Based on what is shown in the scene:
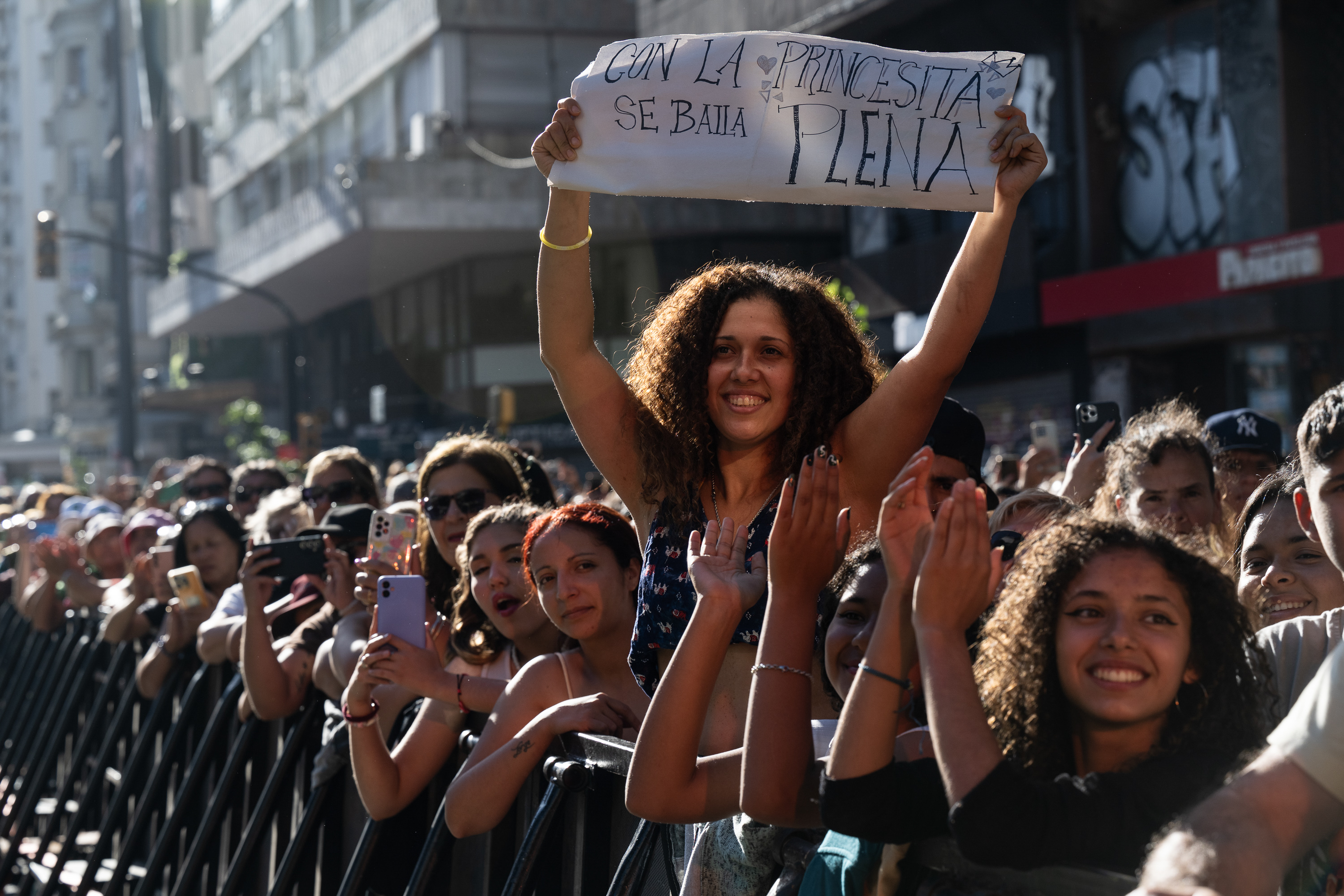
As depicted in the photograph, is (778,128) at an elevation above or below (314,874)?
above

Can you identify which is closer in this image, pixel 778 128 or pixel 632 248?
pixel 778 128

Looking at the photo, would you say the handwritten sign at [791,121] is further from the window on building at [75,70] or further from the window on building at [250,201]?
the window on building at [75,70]

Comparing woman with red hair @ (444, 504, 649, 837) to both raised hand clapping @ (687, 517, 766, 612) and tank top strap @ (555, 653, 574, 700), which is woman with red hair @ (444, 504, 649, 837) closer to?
tank top strap @ (555, 653, 574, 700)

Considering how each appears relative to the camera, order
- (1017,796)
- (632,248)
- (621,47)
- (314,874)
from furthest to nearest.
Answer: (632,248)
(314,874)
(621,47)
(1017,796)

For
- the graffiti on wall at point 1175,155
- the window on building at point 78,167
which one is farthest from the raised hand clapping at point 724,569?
the window on building at point 78,167

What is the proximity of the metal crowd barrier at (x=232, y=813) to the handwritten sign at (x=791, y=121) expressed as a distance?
1.17 m

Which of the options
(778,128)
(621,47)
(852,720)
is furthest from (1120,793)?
(621,47)

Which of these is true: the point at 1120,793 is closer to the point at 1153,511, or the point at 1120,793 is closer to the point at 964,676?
the point at 964,676

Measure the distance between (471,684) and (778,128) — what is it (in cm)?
159

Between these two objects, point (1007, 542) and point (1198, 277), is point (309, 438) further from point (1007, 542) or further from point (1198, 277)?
point (1007, 542)

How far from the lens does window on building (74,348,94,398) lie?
70.3 metres

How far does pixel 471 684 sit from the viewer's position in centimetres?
397

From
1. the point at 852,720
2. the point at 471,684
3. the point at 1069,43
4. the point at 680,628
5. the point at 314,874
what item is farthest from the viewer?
the point at 1069,43

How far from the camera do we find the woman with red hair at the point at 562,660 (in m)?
3.57
